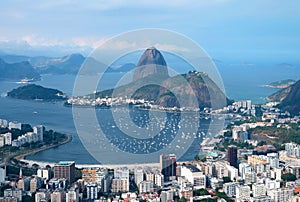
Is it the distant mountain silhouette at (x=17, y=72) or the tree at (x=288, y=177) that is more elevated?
the distant mountain silhouette at (x=17, y=72)

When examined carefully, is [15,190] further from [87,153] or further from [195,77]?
[195,77]

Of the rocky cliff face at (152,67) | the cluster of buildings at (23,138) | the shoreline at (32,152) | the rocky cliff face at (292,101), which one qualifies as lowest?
the shoreline at (32,152)

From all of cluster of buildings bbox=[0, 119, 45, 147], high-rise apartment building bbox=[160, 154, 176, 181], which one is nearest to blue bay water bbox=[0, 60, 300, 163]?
cluster of buildings bbox=[0, 119, 45, 147]

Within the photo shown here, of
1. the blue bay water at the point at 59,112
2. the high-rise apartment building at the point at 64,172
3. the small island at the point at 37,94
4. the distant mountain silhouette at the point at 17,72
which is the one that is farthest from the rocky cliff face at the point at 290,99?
the distant mountain silhouette at the point at 17,72

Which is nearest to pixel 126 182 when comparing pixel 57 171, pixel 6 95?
pixel 57 171

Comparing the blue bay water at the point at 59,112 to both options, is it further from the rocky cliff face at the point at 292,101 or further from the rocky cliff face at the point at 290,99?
the rocky cliff face at the point at 292,101

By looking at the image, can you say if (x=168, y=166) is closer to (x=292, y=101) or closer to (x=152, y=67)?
(x=152, y=67)

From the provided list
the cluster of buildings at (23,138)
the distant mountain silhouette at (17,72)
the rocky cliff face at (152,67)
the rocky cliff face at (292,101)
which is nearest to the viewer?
the cluster of buildings at (23,138)
